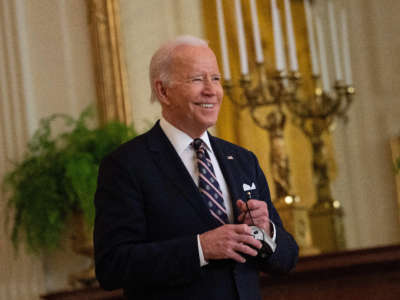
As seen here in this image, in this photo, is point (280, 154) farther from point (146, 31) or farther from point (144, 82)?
point (146, 31)

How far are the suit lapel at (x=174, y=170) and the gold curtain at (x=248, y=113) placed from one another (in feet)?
6.88

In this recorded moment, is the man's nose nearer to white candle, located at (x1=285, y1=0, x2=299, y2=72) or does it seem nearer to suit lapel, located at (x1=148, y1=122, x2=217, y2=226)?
suit lapel, located at (x1=148, y1=122, x2=217, y2=226)

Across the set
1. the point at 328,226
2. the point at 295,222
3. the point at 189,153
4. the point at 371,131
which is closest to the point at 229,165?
the point at 189,153

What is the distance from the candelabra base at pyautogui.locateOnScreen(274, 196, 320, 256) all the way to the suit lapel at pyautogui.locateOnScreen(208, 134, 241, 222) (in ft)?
4.85

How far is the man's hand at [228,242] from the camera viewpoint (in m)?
1.87

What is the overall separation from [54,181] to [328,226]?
63.2 inches

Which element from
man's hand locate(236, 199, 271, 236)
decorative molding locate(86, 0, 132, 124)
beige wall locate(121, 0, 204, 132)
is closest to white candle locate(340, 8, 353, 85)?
beige wall locate(121, 0, 204, 132)

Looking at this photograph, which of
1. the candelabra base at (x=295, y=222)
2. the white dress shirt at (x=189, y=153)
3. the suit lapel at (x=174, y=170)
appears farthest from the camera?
the candelabra base at (x=295, y=222)

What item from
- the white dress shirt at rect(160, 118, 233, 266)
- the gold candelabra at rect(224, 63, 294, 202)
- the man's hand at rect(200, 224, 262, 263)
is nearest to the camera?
the man's hand at rect(200, 224, 262, 263)

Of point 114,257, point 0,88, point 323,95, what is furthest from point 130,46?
point 114,257

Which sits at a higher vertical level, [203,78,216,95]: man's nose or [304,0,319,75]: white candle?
[304,0,319,75]: white candle

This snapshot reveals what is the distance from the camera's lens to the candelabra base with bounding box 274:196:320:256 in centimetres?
366

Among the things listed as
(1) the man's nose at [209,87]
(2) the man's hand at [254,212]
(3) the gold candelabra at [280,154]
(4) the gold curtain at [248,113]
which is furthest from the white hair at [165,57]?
(4) the gold curtain at [248,113]

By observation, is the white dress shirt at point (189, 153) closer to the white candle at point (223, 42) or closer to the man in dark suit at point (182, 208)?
the man in dark suit at point (182, 208)
